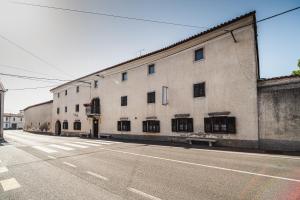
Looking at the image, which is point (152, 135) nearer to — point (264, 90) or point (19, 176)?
point (264, 90)

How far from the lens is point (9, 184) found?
5.30 meters

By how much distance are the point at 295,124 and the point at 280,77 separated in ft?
9.40

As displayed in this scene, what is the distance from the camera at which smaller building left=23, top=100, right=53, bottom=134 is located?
4055cm

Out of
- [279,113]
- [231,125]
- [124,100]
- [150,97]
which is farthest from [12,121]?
[279,113]

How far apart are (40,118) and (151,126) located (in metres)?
37.0

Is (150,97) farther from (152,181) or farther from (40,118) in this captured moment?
(40,118)

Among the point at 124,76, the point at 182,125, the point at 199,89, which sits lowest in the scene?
the point at 182,125

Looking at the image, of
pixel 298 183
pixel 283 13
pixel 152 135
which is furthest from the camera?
pixel 152 135

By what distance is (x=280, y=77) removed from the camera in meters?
11.2

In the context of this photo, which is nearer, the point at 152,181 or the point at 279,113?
the point at 152,181

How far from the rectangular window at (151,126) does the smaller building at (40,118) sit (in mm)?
28275

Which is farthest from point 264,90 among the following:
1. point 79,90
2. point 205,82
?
point 79,90

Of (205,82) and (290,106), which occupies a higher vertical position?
(205,82)

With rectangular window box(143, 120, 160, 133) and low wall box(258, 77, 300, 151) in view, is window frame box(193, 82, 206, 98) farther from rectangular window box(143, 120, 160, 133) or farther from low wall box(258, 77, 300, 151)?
rectangular window box(143, 120, 160, 133)
